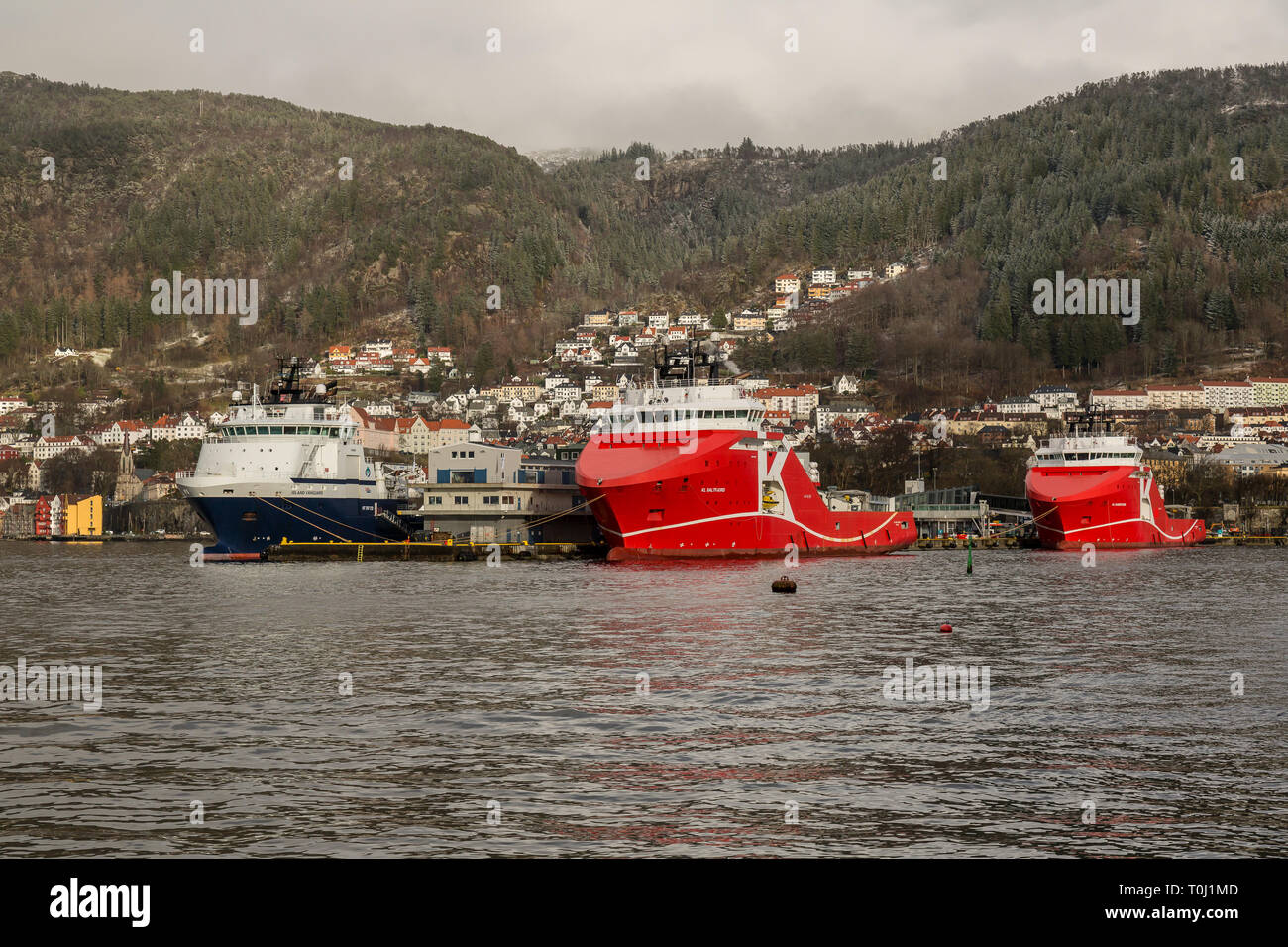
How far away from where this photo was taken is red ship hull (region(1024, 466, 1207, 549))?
331ft

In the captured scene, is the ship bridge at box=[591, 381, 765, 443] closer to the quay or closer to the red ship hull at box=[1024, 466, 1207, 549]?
the quay

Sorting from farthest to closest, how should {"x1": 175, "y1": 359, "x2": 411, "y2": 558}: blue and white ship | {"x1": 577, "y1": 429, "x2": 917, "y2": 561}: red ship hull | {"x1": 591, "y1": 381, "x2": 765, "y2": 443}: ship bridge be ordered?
{"x1": 175, "y1": 359, "x2": 411, "y2": 558}: blue and white ship
{"x1": 591, "y1": 381, "x2": 765, "y2": 443}: ship bridge
{"x1": 577, "y1": 429, "x2": 917, "y2": 561}: red ship hull

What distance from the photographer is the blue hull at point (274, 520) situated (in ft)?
287

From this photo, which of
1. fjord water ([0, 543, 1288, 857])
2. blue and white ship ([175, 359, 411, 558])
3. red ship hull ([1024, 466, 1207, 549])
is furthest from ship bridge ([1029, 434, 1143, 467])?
blue and white ship ([175, 359, 411, 558])

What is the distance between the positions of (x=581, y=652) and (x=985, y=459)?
139 m

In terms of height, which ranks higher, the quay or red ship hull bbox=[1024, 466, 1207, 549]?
red ship hull bbox=[1024, 466, 1207, 549]

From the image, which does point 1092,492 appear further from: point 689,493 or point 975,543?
point 689,493

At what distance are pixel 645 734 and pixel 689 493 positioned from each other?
169 ft

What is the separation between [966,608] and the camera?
5197 centimetres

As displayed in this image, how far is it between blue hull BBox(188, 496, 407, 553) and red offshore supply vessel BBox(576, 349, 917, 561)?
22.1m

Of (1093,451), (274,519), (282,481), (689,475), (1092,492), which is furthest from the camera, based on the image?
(1093,451)

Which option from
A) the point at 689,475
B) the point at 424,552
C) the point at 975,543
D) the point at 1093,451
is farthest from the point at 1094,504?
the point at 424,552

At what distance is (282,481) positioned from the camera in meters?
89.2
